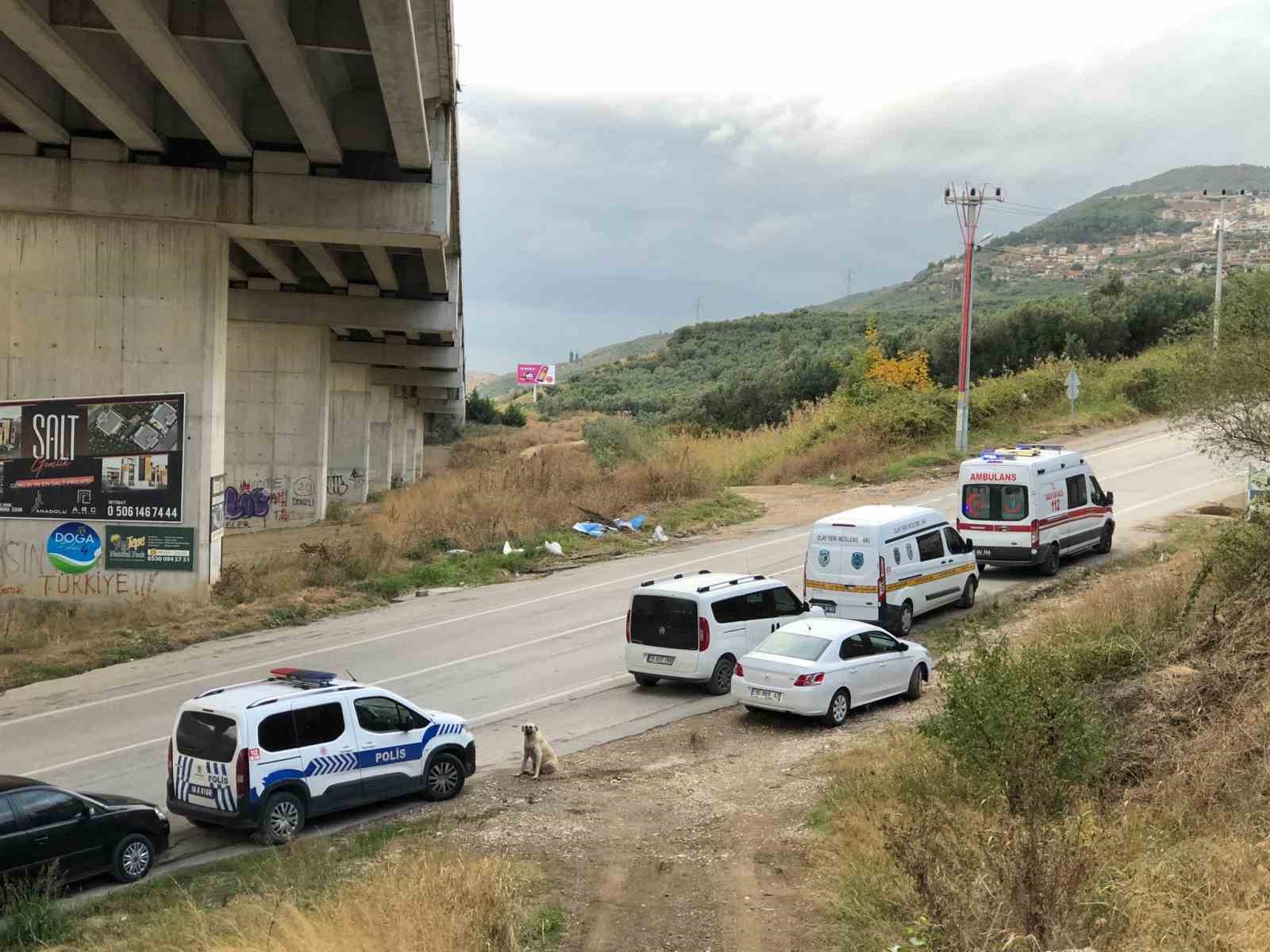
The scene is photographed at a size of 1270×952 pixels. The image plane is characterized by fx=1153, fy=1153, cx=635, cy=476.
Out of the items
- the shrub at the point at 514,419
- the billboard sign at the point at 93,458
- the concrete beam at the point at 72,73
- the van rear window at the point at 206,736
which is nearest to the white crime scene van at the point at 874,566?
the van rear window at the point at 206,736

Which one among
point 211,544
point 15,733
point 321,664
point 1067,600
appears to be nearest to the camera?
point 15,733

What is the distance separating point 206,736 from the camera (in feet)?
37.3

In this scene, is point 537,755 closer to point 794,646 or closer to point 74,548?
point 794,646

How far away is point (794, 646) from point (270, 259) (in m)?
22.6

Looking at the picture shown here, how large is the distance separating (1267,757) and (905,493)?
26.4 m

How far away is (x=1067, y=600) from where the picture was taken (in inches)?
802

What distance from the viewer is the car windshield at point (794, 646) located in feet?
49.6

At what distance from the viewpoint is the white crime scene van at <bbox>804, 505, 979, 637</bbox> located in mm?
18938

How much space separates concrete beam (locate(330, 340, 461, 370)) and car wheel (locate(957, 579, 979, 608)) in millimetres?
35650

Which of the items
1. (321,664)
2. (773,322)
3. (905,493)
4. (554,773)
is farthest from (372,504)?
(773,322)

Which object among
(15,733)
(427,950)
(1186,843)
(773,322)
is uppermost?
(773,322)

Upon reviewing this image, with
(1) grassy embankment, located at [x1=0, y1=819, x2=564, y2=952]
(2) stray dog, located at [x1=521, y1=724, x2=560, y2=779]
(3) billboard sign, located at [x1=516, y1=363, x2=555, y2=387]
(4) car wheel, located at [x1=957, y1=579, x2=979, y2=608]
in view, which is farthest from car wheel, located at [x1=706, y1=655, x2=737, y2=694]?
(3) billboard sign, located at [x1=516, y1=363, x2=555, y2=387]

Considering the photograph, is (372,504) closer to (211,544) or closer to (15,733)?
(211,544)

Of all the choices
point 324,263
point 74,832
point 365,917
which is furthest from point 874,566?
point 324,263
